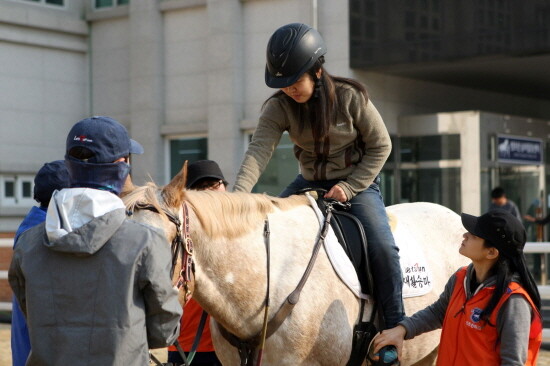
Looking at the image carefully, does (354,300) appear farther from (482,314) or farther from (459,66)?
(459,66)

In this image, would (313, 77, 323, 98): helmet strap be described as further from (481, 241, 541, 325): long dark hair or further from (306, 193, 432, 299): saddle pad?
(481, 241, 541, 325): long dark hair

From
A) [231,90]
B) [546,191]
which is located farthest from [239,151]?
[546,191]

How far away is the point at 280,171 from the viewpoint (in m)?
18.1

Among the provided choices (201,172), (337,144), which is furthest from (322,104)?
(201,172)

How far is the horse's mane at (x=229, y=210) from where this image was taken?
4020 millimetres

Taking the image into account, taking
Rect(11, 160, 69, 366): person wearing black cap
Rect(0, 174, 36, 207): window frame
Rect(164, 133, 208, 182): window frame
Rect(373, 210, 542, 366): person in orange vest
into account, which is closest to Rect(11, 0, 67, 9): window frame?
Rect(0, 174, 36, 207): window frame

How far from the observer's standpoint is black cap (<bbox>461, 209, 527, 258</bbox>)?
410cm

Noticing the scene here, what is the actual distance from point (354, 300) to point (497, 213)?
83 cm

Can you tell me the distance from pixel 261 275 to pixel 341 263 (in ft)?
1.48

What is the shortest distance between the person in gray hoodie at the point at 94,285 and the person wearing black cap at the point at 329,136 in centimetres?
163

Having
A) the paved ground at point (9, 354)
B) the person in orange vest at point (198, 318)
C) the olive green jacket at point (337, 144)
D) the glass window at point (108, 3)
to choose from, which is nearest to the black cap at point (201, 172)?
the person in orange vest at point (198, 318)

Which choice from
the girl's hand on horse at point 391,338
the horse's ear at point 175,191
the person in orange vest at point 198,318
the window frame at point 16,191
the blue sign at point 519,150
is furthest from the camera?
the window frame at point 16,191

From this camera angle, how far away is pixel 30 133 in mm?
19531

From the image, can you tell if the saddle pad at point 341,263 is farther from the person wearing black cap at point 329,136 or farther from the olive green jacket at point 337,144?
the olive green jacket at point 337,144
